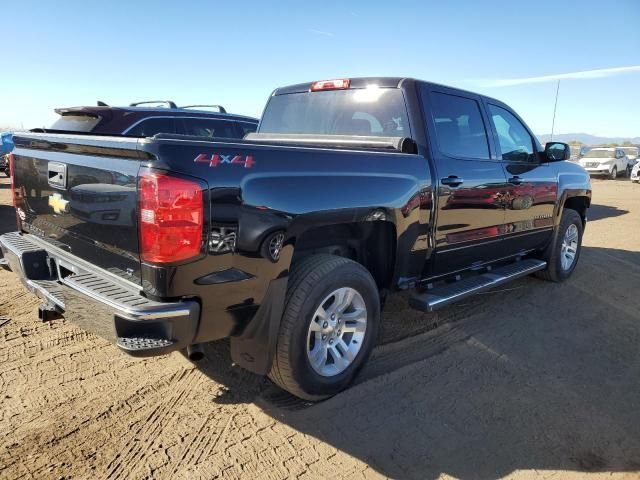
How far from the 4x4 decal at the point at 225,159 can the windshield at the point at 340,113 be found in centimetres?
171

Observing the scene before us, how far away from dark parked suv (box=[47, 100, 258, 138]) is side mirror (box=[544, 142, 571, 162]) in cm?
419

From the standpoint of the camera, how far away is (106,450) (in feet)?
8.13

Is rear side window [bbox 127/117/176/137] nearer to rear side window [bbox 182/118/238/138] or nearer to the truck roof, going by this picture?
rear side window [bbox 182/118/238/138]

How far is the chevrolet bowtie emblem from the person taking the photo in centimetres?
281

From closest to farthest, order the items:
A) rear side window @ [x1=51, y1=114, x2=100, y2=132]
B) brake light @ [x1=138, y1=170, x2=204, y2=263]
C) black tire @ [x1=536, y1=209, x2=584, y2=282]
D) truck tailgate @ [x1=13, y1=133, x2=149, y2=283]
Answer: brake light @ [x1=138, y1=170, x2=204, y2=263], truck tailgate @ [x1=13, y1=133, x2=149, y2=283], black tire @ [x1=536, y1=209, x2=584, y2=282], rear side window @ [x1=51, y1=114, x2=100, y2=132]

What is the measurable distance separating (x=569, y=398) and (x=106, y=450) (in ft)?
9.35

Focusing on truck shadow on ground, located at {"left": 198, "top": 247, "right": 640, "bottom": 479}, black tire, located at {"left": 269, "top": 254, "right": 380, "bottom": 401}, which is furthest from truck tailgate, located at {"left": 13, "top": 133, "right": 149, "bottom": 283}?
truck shadow on ground, located at {"left": 198, "top": 247, "right": 640, "bottom": 479}

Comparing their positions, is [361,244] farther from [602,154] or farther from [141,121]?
[602,154]

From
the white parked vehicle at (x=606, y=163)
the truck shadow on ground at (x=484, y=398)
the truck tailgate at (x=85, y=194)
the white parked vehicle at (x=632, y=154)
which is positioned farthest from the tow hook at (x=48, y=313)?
the white parked vehicle at (x=632, y=154)

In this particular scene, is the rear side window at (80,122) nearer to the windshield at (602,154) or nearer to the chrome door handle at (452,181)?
the chrome door handle at (452,181)

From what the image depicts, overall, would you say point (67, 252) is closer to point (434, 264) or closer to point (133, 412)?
point (133, 412)

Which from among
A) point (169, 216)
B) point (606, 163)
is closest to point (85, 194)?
point (169, 216)

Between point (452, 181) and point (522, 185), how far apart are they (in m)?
1.32

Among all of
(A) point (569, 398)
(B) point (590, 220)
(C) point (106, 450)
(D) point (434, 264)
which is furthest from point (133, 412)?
(B) point (590, 220)
